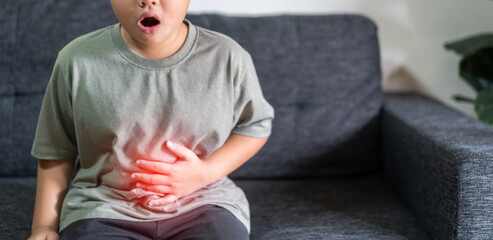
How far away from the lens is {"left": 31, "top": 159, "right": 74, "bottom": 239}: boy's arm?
42.1 inches

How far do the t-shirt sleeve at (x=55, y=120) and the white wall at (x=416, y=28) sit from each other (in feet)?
2.87

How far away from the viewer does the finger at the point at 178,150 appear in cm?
103

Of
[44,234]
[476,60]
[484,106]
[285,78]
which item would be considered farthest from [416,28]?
[44,234]

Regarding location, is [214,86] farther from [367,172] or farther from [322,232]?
[367,172]

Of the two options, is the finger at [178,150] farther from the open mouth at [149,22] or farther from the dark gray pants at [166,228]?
the open mouth at [149,22]

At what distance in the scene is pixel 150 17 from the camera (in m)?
0.97

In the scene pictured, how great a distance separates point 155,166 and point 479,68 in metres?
1.19

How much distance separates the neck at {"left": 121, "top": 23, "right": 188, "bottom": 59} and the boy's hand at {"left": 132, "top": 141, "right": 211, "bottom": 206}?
18 centimetres

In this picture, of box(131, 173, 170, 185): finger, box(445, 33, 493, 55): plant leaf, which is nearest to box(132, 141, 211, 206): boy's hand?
box(131, 173, 170, 185): finger

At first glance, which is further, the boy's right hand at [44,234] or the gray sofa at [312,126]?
the gray sofa at [312,126]

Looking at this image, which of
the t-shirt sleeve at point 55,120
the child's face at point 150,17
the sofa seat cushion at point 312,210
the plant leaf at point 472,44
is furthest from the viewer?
the plant leaf at point 472,44

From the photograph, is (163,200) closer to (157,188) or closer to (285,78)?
(157,188)

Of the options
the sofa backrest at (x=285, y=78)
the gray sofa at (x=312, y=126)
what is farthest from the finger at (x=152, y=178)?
the sofa backrest at (x=285, y=78)

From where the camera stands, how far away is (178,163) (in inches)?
41.0
